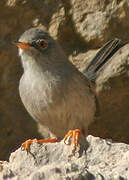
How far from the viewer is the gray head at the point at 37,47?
A: 536 cm

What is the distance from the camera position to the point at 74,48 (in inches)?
251

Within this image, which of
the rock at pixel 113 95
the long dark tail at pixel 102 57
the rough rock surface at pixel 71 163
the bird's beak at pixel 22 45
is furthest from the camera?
the rock at pixel 113 95

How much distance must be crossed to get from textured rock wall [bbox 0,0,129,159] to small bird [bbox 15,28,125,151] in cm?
64

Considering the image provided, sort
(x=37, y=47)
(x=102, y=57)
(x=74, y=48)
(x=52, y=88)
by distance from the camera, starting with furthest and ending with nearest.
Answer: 1. (x=74, y=48)
2. (x=102, y=57)
3. (x=37, y=47)
4. (x=52, y=88)

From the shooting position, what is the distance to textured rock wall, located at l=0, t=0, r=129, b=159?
605cm

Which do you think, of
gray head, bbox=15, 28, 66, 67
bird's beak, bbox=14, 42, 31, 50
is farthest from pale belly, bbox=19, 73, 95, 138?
bird's beak, bbox=14, 42, 31, 50

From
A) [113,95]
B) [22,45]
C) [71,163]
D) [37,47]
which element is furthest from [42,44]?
[71,163]

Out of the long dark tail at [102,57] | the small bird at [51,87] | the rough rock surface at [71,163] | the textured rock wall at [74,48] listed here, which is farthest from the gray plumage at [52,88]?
the rough rock surface at [71,163]

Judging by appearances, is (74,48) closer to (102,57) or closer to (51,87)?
(102,57)

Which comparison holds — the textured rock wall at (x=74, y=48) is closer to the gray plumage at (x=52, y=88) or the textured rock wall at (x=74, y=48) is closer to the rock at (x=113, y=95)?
the rock at (x=113, y=95)

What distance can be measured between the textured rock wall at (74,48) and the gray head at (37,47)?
2.46 feet

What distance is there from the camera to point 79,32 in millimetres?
6219

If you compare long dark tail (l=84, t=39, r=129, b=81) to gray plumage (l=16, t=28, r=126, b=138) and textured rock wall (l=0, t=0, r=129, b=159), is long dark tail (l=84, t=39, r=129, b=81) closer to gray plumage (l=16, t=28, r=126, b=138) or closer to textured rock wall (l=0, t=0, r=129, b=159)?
textured rock wall (l=0, t=0, r=129, b=159)

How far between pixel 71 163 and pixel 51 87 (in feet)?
6.44
